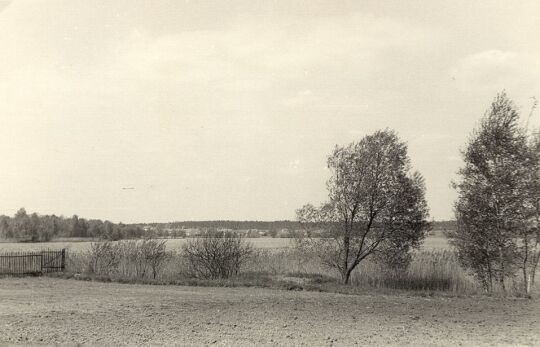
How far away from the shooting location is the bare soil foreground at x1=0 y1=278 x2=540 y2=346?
32.4 ft

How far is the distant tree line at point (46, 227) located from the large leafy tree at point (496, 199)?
237 feet

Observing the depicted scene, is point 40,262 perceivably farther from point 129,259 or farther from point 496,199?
point 496,199

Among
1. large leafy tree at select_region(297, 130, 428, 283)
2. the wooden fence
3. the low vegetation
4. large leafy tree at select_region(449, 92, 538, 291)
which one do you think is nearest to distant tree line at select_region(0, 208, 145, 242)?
the wooden fence

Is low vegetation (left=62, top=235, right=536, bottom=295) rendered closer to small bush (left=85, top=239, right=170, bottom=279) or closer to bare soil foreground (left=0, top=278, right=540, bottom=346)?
small bush (left=85, top=239, right=170, bottom=279)

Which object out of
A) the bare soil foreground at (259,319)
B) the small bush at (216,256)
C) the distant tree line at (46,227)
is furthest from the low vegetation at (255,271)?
the distant tree line at (46,227)

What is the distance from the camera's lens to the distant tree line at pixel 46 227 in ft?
292

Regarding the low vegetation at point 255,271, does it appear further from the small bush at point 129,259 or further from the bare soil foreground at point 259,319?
the bare soil foreground at point 259,319

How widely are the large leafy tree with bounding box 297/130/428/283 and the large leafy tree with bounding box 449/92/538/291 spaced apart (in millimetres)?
1979

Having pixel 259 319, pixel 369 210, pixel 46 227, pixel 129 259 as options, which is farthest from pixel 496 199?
pixel 46 227

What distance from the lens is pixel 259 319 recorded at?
38.8 ft

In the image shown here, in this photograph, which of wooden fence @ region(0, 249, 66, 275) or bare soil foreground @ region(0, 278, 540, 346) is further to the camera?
wooden fence @ region(0, 249, 66, 275)

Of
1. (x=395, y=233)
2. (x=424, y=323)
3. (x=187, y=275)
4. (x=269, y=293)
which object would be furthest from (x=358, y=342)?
(x=187, y=275)

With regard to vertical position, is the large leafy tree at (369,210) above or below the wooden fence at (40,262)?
above

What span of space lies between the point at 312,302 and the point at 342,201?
7.71 m
